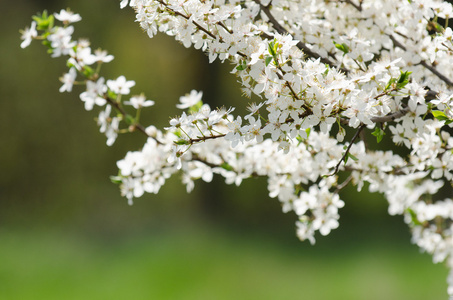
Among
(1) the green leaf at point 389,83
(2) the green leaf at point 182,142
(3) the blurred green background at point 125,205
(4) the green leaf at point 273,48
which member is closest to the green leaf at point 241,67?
(4) the green leaf at point 273,48

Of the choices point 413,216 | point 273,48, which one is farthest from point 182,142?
point 413,216

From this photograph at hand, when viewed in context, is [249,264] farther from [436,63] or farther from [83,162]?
[436,63]

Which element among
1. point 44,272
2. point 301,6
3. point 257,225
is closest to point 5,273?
point 44,272

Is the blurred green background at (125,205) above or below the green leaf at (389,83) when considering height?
above

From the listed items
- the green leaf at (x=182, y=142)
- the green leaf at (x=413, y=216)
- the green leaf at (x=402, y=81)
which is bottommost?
the green leaf at (x=182, y=142)

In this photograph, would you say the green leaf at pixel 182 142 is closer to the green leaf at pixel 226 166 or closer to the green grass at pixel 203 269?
the green leaf at pixel 226 166

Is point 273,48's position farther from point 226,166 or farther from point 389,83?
point 226,166

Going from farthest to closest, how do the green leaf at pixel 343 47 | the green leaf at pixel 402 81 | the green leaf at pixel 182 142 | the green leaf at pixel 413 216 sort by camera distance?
the green leaf at pixel 413 216 → the green leaf at pixel 343 47 → the green leaf at pixel 182 142 → the green leaf at pixel 402 81

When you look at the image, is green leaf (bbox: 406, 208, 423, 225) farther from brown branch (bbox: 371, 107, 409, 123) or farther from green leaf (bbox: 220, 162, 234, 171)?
brown branch (bbox: 371, 107, 409, 123)
